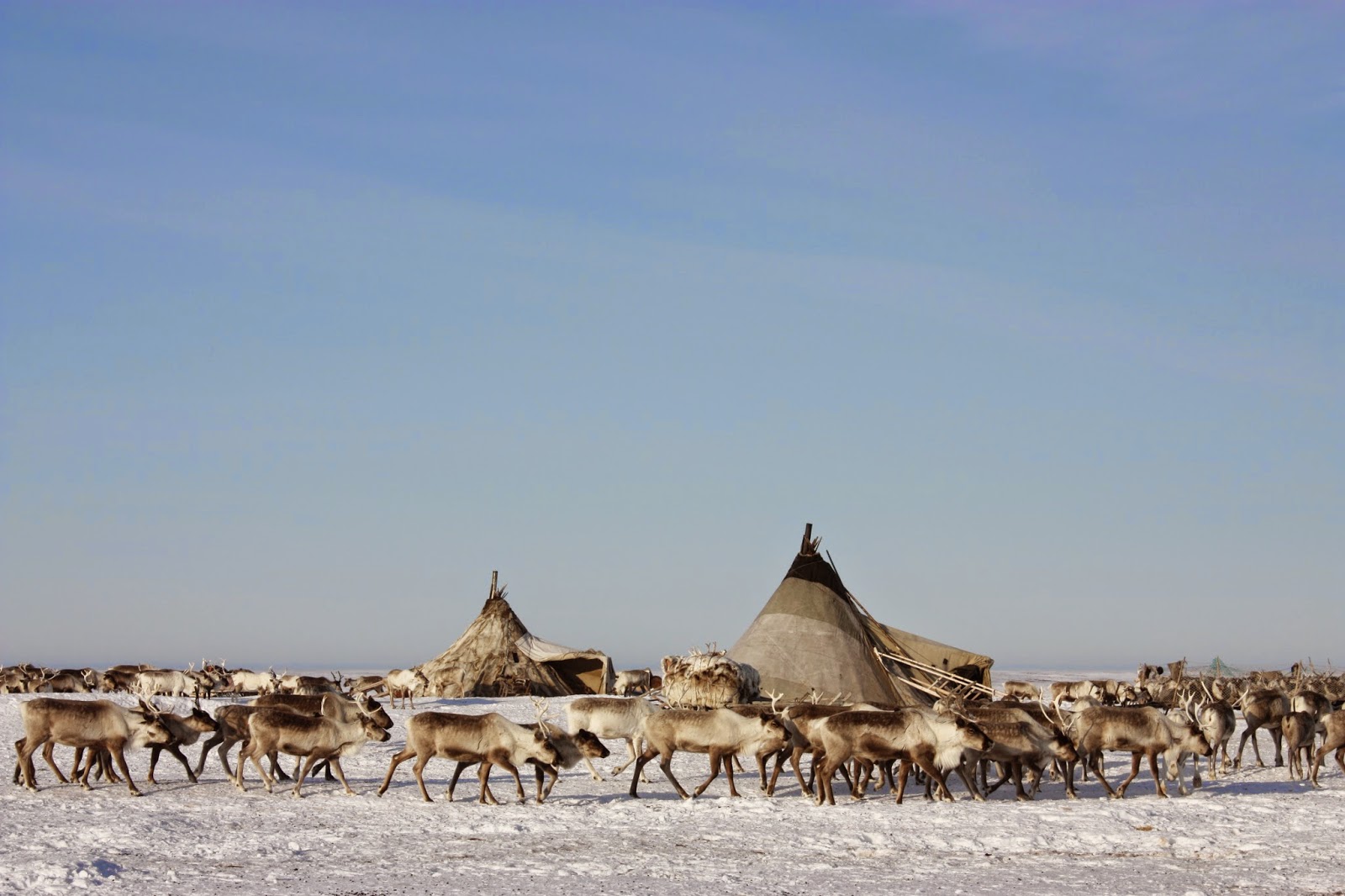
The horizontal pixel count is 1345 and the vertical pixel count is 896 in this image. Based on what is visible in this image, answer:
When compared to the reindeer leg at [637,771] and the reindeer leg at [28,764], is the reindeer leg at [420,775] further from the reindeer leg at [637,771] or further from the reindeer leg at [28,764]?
the reindeer leg at [28,764]

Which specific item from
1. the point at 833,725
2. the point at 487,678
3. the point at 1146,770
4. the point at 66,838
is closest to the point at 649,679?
the point at 487,678

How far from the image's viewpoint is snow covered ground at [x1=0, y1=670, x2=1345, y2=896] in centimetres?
1149

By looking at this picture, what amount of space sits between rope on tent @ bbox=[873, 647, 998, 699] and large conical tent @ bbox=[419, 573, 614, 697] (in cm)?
1249

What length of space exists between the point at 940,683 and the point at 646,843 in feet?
68.4

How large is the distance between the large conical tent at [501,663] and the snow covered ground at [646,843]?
2270cm

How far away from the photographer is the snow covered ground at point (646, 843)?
11.5 m

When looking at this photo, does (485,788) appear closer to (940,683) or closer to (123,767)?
(123,767)

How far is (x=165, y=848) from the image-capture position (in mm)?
12672

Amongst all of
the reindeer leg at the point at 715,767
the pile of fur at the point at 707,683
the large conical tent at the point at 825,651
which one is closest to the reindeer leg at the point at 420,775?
the reindeer leg at the point at 715,767

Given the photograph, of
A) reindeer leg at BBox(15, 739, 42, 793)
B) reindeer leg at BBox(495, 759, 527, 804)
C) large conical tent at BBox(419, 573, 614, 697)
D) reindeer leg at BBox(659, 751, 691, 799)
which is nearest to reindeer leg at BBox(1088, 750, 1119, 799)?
reindeer leg at BBox(659, 751, 691, 799)

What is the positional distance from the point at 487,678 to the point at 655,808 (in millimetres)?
26053

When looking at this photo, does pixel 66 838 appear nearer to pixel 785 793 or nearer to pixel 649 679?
pixel 785 793

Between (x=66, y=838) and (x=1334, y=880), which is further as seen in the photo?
(x=66, y=838)

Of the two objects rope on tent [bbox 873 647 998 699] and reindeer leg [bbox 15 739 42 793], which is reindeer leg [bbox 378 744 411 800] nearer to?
reindeer leg [bbox 15 739 42 793]
